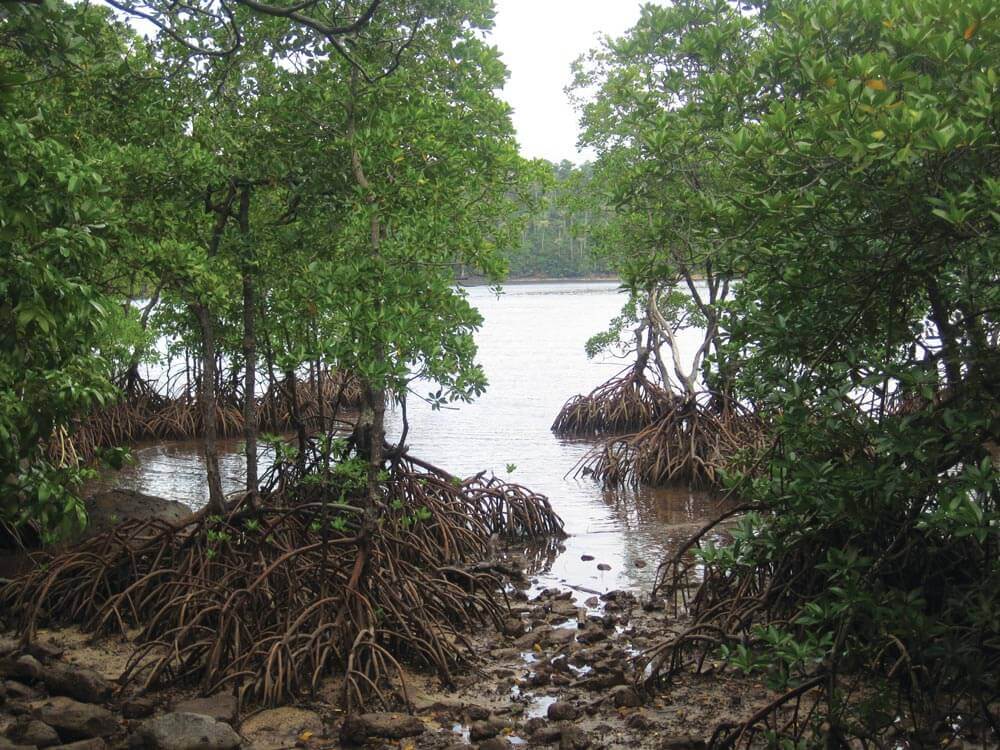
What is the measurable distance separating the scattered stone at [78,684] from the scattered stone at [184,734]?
71 cm

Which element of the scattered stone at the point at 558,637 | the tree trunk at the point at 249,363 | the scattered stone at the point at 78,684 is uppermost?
the tree trunk at the point at 249,363

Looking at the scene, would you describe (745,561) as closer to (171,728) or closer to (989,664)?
(989,664)

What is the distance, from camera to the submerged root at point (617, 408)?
54.0 ft

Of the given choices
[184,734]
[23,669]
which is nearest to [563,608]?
[184,734]

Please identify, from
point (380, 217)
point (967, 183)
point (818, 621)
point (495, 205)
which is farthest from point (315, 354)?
point (495, 205)

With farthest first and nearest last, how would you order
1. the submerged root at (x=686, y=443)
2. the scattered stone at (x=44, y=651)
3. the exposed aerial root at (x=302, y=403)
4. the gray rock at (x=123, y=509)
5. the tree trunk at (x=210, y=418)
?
the exposed aerial root at (x=302, y=403) → the submerged root at (x=686, y=443) → the gray rock at (x=123, y=509) → the tree trunk at (x=210, y=418) → the scattered stone at (x=44, y=651)

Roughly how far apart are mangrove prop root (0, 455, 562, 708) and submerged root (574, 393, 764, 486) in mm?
4512

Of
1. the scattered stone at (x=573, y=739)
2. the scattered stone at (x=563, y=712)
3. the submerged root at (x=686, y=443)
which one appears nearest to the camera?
the scattered stone at (x=573, y=739)

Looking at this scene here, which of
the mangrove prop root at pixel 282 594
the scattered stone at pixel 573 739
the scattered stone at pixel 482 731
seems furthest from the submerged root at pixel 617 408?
the scattered stone at pixel 573 739

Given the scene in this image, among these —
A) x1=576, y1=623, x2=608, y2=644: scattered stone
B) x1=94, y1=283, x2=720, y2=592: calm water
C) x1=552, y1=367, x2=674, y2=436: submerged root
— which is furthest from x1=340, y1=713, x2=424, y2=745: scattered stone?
x1=552, y1=367, x2=674, y2=436: submerged root

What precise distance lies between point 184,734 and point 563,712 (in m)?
1.85

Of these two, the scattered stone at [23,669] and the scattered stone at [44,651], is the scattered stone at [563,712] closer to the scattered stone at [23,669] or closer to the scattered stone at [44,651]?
the scattered stone at [23,669]

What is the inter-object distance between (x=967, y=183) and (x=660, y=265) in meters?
1.41

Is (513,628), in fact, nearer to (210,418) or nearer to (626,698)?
(626,698)
